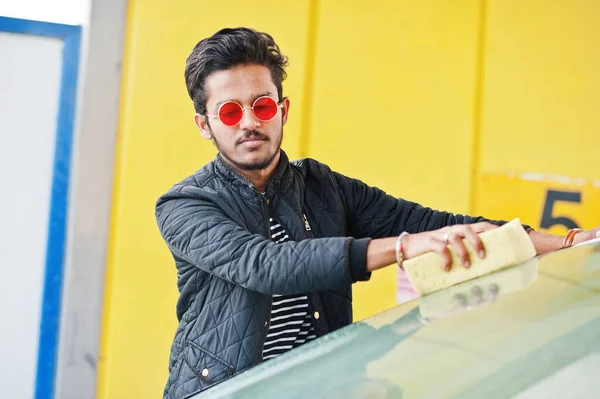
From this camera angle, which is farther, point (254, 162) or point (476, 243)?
point (254, 162)

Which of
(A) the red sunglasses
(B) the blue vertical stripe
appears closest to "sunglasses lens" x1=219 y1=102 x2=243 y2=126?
(A) the red sunglasses

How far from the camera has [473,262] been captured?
117 centimetres

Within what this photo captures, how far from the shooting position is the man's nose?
5.64ft

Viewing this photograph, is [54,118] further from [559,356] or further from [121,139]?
[559,356]

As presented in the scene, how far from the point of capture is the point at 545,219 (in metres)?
3.30

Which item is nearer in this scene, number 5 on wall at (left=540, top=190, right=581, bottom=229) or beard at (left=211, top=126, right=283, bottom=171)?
beard at (left=211, top=126, right=283, bottom=171)

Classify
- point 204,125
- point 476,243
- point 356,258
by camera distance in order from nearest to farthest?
point 476,243
point 356,258
point 204,125

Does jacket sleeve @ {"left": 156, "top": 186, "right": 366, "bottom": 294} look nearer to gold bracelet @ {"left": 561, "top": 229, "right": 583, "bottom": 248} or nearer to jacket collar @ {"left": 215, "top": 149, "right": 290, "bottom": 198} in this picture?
jacket collar @ {"left": 215, "top": 149, "right": 290, "bottom": 198}

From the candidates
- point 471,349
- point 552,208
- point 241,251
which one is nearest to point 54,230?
point 241,251

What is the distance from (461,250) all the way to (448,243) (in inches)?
1.0

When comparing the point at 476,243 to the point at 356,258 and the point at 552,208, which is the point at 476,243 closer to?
the point at 356,258

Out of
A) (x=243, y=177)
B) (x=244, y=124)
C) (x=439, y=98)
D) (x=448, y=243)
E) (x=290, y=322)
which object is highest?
(x=439, y=98)

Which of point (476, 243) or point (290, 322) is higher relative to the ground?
point (476, 243)

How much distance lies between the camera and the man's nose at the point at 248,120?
5.64ft
